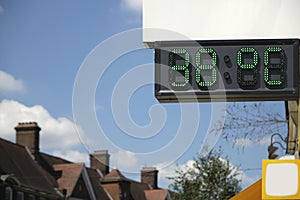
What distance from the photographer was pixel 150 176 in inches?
1094

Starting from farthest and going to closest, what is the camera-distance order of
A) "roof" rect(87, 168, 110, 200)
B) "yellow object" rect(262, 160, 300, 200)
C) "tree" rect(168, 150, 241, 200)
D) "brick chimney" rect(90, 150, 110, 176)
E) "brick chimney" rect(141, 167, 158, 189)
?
"brick chimney" rect(141, 167, 158, 189) < "roof" rect(87, 168, 110, 200) < "brick chimney" rect(90, 150, 110, 176) < "tree" rect(168, 150, 241, 200) < "yellow object" rect(262, 160, 300, 200)

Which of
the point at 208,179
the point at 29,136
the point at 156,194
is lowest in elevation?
the point at 208,179

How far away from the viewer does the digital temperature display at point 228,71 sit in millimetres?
3590

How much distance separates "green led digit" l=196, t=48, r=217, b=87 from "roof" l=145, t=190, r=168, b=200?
22489 millimetres

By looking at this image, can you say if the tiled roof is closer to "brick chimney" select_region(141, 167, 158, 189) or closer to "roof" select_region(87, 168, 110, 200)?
"roof" select_region(87, 168, 110, 200)

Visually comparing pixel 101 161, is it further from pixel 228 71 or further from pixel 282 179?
pixel 282 179

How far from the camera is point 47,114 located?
3219 centimetres

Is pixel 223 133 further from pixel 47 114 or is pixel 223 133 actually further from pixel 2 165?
pixel 47 114

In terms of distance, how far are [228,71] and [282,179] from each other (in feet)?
2.15

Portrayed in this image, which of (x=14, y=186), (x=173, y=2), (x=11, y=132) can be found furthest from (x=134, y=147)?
(x=11, y=132)

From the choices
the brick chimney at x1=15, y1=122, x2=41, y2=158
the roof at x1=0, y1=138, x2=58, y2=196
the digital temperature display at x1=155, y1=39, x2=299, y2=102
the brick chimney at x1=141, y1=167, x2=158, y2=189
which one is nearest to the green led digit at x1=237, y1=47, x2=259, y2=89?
the digital temperature display at x1=155, y1=39, x2=299, y2=102

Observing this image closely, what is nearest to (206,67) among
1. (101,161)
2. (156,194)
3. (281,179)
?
(281,179)

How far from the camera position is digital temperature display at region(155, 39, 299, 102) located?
11.8 ft

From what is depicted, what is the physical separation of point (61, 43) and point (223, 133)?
30.3 metres
